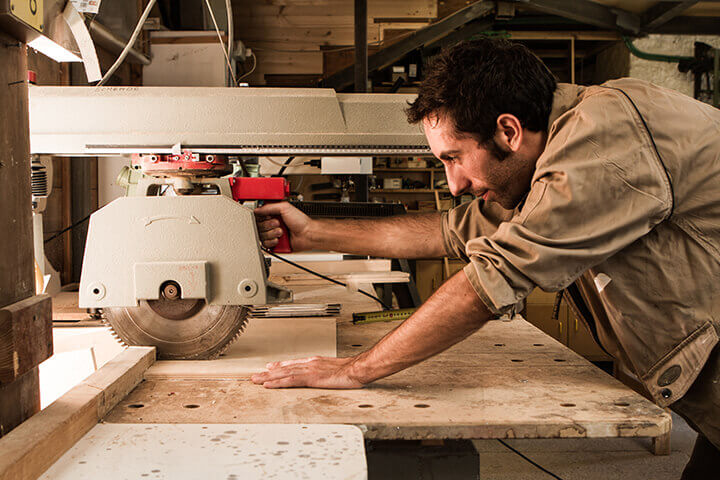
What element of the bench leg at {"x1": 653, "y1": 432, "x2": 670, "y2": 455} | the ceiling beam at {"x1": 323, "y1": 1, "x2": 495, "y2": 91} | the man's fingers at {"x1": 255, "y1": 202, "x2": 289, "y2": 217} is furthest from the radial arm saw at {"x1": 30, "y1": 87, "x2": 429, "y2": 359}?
the ceiling beam at {"x1": 323, "y1": 1, "x2": 495, "y2": 91}

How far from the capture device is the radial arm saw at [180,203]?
3.83 ft

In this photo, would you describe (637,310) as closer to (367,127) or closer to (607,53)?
(367,127)

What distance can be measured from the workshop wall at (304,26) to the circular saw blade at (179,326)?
3.30 meters

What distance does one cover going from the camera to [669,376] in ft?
3.37

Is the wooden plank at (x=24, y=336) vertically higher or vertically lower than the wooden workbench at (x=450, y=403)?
higher

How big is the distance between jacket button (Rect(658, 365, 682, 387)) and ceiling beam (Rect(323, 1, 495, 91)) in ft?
11.2

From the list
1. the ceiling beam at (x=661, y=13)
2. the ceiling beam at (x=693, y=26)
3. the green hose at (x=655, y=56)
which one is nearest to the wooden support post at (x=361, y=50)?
the ceiling beam at (x=661, y=13)

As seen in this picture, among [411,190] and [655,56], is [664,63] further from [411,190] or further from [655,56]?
[411,190]

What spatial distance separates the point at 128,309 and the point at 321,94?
58cm

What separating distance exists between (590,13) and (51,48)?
13.0 ft

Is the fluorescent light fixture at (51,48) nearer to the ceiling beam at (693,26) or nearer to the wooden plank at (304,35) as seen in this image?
the wooden plank at (304,35)

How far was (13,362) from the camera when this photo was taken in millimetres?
826

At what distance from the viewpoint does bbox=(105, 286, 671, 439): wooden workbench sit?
908mm

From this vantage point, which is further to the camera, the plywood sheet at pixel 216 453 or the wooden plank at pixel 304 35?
the wooden plank at pixel 304 35
